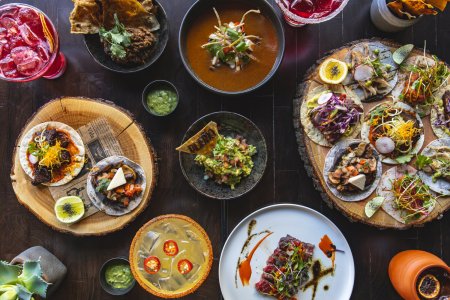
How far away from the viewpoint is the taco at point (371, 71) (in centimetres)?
358

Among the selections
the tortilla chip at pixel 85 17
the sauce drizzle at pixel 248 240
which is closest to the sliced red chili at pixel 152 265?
the sauce drizzle at pixel 248 240

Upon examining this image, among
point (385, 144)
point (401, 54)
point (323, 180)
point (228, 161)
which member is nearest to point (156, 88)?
point (228, 161)

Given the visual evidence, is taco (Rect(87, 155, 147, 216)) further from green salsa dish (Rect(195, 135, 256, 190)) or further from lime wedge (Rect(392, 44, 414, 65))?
lime wedge (Rect(392, 44, 414, 65))

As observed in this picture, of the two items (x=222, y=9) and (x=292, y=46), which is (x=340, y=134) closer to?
(x=292, y=46)

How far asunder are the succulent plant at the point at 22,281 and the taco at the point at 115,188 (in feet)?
2.22

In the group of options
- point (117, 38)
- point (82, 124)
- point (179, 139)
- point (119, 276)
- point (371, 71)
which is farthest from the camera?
point (179, 139)

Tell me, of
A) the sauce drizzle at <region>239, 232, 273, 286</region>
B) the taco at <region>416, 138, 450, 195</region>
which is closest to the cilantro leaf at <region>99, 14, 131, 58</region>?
the sauce drizzle at <region>239, 232, 273, 286</region>

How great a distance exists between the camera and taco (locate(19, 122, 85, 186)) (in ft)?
11.7

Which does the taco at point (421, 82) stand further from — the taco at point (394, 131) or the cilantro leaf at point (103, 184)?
the cilantro leaf at point (103, 184)

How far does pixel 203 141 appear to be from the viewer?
3535 mm

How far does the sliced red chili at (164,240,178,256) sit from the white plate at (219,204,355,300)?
370mm

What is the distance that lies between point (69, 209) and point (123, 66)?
119 cm

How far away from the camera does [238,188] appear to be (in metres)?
3.69

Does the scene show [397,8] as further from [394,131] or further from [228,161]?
[228,161]
